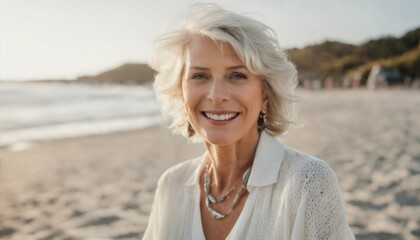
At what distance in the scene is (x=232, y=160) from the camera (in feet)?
8.70

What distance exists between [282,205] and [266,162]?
0.30 m

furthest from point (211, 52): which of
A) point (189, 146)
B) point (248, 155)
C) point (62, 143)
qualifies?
point (62, 143)

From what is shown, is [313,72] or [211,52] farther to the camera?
[313,72]

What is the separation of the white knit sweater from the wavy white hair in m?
0.21

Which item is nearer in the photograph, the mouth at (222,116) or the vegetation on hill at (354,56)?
the mouth at (222,116)

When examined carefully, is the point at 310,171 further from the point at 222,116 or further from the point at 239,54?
the point at 239,54

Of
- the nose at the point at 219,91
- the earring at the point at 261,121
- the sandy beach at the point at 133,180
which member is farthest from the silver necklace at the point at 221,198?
the sandy beach at the point at 133,180

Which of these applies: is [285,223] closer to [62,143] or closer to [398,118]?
[62,143]

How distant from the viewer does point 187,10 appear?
2.51 m

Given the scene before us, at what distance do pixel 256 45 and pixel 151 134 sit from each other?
10.9 meters

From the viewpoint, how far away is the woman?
2.10 meters

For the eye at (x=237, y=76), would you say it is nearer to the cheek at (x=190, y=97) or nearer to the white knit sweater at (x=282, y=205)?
the cheek at (x=190, y=97)

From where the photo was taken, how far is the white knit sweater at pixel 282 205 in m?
2.05

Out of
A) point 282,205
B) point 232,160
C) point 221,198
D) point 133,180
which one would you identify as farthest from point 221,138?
point 133,180
